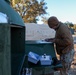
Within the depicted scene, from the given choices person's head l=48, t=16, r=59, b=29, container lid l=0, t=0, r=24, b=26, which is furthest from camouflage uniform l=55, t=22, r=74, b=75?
container lid l=0, t=0, r=24, b=26

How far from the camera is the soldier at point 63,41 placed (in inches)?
220

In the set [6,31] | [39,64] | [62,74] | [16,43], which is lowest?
[62,74]

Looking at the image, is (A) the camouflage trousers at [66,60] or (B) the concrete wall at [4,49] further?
(A) the camouflage trousers at [66,60]

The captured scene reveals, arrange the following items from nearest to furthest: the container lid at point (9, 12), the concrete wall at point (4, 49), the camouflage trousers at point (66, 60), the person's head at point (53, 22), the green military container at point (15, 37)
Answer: the concrete wall at point (4, 49) → the container lid at point (9, 12) → the green military container at point (15, 37) → the person's head at point (53, 22) → the camouflage trousers at point (66, 60)

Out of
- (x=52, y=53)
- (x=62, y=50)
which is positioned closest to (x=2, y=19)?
(x=52, y=53)

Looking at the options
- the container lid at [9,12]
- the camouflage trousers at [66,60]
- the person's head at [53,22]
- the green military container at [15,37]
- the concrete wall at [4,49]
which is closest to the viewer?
the concrete wall at [4,49]

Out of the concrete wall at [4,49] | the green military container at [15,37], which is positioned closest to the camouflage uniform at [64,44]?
the green military container at [15,37]

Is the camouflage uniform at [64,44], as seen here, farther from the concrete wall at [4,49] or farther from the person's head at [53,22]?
the concrete wall at [4,49]

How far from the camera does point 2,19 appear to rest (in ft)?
9.15

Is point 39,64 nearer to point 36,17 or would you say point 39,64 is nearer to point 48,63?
point 48,63

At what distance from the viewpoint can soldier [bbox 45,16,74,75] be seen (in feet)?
18.3

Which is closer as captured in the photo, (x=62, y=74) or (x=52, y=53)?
(x=52, y=53)

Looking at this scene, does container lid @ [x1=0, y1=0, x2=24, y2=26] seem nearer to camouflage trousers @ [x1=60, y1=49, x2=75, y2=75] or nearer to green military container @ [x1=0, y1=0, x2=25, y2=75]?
green military container @ [x1=0, y1=0, x2=25, y2=75]

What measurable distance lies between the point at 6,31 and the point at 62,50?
3612 millimetres
